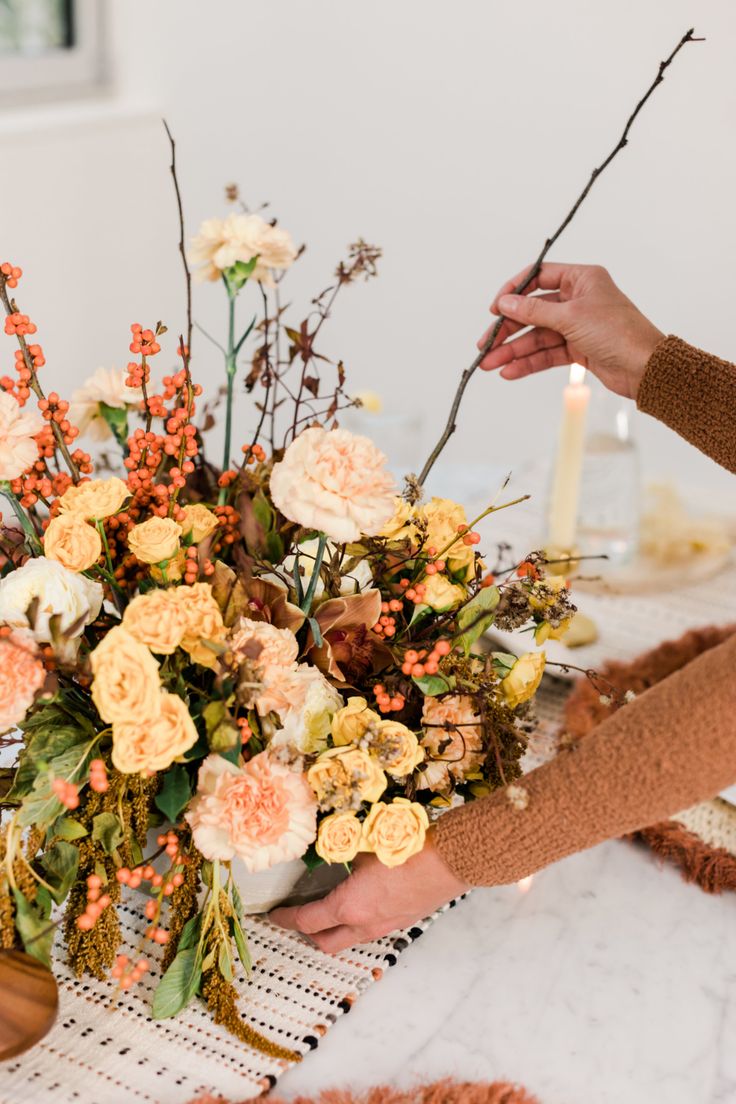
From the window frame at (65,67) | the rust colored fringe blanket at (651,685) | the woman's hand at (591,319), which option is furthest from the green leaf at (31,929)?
the window frame at (65,67)

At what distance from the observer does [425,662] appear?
0.74m

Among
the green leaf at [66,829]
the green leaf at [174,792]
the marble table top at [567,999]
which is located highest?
the green leaf at [174,792]

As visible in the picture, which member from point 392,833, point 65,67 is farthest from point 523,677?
point 65,67

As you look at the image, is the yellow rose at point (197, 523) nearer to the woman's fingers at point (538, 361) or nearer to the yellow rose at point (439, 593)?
the yellow rose at point (439, 593)

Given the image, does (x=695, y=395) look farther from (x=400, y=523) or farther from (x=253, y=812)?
(x=253, y=812)

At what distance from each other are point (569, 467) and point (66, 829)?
0.81 metres

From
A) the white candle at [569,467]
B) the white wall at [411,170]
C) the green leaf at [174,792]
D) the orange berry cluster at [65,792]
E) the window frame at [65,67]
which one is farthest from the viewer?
the window frame at [65,67]

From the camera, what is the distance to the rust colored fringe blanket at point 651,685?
883 mm

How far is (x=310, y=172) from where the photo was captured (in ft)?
8.96

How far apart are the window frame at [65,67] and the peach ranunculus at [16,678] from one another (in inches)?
89.5

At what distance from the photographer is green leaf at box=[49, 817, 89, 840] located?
68 cm

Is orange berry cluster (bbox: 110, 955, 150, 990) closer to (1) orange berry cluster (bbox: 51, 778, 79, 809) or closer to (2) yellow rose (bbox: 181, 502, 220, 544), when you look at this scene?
(1) orange berry cluster (bbox: 51, 778, 79, 809)

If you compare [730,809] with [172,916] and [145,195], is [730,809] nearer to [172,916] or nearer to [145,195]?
[172,916]

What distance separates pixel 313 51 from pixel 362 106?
0.18m
